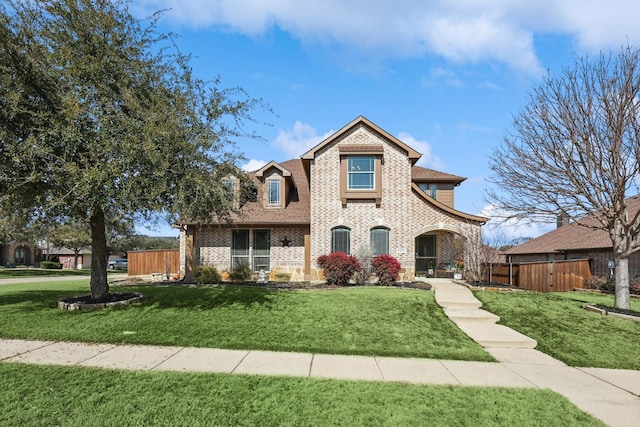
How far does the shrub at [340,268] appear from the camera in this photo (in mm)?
16297

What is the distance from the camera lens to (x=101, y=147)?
8.35 metres

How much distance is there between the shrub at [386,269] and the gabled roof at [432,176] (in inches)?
267

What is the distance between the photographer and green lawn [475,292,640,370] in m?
7.67

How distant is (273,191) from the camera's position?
1986 centimetres

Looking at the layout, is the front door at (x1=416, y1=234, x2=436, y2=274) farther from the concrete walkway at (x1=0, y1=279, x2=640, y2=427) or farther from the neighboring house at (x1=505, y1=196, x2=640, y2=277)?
the concrete walkway at (x1=0, y1=279, x2=640, y2=427)

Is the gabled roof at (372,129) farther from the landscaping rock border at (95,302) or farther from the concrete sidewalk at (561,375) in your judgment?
the landscaping rock border at (95,302)

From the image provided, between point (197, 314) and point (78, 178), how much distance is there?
4064 millimetres

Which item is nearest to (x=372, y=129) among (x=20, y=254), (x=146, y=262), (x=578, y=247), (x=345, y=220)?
(x=345, y=220)

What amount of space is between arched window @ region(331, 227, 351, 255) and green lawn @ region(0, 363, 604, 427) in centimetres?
1249

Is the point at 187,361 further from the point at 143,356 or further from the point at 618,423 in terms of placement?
the point at 618,423

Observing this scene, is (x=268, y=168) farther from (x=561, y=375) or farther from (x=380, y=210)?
(x=561, y=375)

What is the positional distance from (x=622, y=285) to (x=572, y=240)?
51.8 ft

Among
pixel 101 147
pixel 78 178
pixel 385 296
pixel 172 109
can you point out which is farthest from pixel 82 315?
pixel 385 296

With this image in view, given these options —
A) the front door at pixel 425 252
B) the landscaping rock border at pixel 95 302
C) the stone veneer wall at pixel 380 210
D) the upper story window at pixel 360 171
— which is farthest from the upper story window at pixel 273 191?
the landscaping rock border at pixel 95 302
